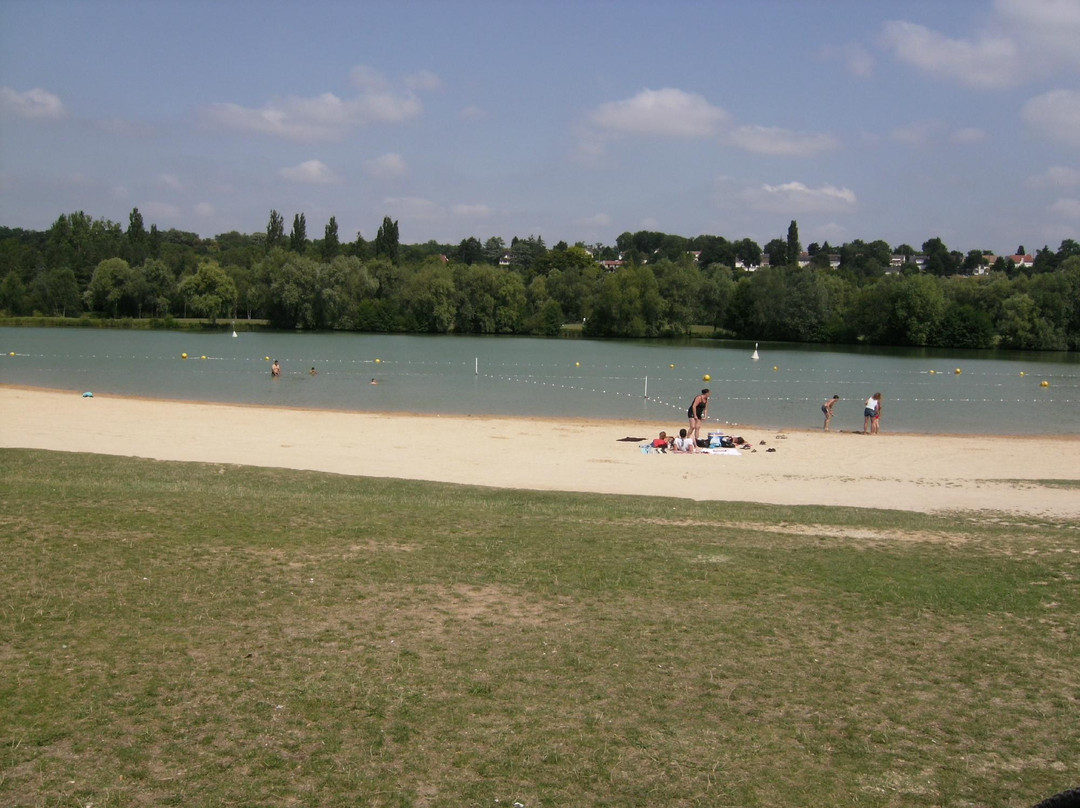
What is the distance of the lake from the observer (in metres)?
44.6

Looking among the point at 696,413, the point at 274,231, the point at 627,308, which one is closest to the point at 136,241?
the point at 274,231

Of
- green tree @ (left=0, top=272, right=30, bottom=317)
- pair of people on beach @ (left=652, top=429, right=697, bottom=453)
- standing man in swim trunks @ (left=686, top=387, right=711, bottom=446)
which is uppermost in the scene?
green tree @ (left=0, top=272, right=30, bottom=317)

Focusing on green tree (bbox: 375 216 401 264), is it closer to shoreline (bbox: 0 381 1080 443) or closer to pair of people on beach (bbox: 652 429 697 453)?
shoreline (bbox: 0 381 1080 443)

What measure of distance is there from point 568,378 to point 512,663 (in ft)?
177

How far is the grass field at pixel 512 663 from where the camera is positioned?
19.2ft

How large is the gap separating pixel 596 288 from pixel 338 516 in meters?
122

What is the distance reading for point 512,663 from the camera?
7.69 m

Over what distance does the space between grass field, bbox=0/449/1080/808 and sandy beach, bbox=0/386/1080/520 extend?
685 centimetres

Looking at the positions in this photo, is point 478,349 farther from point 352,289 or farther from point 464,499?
point 464,499

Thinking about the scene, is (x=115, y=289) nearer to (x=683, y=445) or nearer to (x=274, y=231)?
(x=274, y=231)

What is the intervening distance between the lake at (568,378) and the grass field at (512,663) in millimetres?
28198

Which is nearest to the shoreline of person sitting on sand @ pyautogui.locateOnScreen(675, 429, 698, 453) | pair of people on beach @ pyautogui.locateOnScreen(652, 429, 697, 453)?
pair of people on beach @ pyautogui.locateOnScreen(652, 429, 697, 453)

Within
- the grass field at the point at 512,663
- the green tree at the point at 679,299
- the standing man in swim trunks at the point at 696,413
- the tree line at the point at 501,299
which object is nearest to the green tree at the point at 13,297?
the tree line at the point at 501,299

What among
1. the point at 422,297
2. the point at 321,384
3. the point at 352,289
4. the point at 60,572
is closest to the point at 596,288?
the point at 422,297
